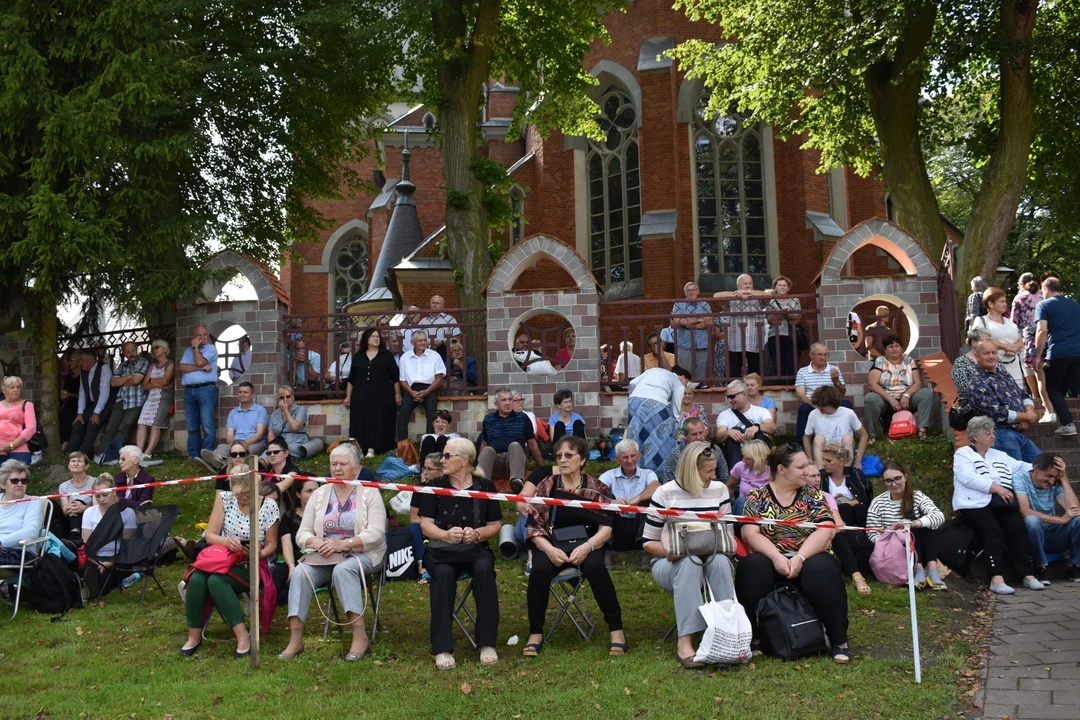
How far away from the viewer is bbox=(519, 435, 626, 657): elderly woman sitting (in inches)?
314

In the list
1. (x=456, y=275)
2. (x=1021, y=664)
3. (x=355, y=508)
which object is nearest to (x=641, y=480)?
(x=355, y=508)

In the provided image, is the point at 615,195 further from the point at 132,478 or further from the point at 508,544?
the point at 508,544

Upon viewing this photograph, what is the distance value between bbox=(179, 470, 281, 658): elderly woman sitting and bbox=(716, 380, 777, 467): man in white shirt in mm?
5290

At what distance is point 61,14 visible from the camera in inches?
621

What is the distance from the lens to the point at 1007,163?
697 inches

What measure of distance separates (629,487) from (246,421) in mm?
6231

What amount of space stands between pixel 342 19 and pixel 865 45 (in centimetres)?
854

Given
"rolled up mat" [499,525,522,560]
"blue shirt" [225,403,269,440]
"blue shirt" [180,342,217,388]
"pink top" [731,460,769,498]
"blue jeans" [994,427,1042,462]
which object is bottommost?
"rolled up mat" [499,525,522,560]

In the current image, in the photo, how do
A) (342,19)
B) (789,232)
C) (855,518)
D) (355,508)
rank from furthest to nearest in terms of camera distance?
(789,232) < (342,19) < (855,518) < (355,508)

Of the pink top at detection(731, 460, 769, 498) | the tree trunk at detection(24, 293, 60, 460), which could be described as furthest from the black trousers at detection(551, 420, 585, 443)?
A: the tree trunk at detection(24, 293, 60, 460)

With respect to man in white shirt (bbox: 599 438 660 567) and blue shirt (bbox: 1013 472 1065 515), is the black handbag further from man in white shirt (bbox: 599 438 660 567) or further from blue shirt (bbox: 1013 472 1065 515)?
blue shirt (bbox: 1013 472 1065 515)

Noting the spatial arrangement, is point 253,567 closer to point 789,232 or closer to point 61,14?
point 61,14

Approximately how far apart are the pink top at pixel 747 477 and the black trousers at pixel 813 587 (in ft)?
8.60

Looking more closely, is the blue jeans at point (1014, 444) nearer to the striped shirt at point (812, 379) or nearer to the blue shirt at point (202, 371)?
the striped shirt at point (812, 379)
